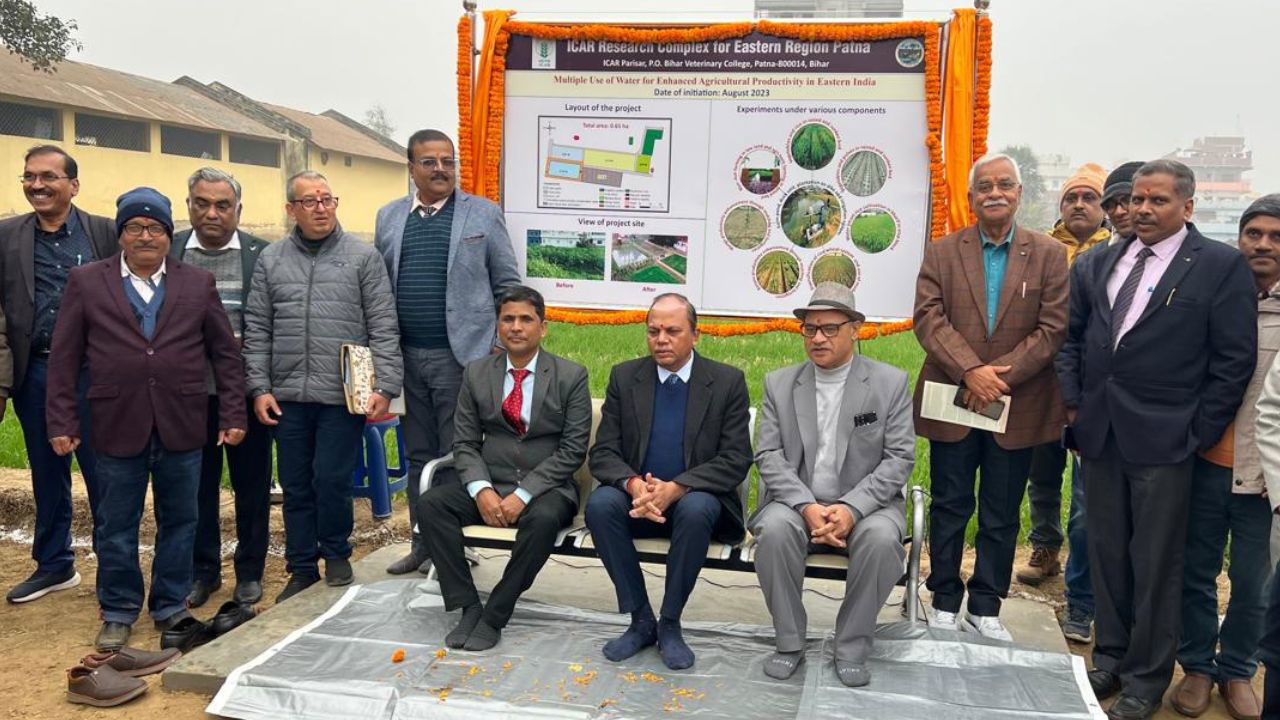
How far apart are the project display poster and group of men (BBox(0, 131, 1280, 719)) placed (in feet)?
1.68

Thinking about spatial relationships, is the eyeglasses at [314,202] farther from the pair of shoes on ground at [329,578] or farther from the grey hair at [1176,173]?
the grey hair at [1176,173]

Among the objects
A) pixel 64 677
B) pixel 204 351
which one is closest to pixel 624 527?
pixel 204 351

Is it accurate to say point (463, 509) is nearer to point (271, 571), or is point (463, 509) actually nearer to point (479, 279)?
point (479, 279)

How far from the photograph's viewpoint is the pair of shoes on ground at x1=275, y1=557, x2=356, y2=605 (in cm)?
482

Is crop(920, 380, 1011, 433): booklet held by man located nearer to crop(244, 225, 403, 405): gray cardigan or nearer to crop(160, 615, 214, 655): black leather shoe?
crop(244, 225, 403, 405): gray cardigan

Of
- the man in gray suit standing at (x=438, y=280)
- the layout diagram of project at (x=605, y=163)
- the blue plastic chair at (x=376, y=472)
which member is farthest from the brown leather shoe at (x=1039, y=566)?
the blue plastic chair at (x=376, y=472)

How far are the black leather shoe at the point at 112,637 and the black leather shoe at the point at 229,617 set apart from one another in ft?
1.15

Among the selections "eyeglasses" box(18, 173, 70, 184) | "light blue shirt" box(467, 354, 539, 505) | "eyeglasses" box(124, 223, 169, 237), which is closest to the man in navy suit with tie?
"light blue shirt" box(467, 354, 539, 505)

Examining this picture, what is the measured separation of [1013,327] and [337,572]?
3.26m

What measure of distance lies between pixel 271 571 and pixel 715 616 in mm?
2526

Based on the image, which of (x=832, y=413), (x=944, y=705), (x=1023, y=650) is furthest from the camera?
(x=832, y=413)

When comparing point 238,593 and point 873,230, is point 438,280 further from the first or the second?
point 873,230

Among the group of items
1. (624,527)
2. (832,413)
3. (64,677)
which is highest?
(832,413)

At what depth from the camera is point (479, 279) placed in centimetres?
484
